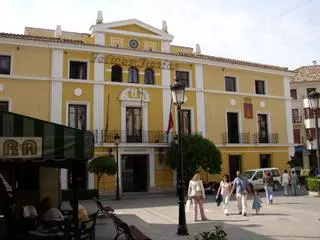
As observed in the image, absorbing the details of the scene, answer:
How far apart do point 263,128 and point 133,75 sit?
39.2 feet

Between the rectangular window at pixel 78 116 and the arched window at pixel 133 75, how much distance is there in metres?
3.92

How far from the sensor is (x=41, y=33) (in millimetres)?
29812

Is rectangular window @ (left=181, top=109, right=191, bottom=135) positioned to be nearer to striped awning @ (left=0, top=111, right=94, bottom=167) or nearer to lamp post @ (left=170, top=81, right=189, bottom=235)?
lamp post @ (left=170, top=81, right=189, bottom=235)

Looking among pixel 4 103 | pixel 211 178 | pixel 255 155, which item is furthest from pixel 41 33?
pixel 255 155

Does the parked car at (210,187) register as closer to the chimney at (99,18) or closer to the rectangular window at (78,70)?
the rectangular window at (78,70)

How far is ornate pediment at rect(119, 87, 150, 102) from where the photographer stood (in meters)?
28.3

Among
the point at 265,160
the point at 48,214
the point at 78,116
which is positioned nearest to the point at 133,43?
the point at 78,116

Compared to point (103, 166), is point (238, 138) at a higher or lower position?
higher

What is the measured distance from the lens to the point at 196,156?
25578 millimetres

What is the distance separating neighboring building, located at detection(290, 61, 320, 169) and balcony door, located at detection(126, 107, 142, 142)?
82.7ft

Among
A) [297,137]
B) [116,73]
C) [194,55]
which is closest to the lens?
[116,73]

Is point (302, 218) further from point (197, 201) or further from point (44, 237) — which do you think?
point (44, 237)

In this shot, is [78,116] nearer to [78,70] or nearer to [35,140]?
[78,70]

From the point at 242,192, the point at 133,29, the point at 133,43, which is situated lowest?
the point at 242,192
